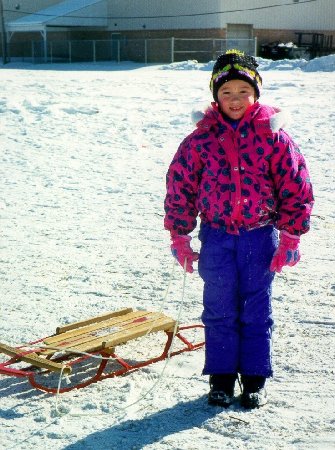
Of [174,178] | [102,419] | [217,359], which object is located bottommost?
[102,419]

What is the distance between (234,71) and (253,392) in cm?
151

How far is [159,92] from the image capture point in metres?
16.4

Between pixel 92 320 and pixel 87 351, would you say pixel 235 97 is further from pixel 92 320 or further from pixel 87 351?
pixel 92 320

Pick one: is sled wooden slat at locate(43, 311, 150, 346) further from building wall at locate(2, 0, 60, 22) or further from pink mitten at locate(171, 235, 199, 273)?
building wall at locate(2, 0, 60, 22)

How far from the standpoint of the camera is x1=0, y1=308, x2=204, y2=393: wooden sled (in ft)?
12.0

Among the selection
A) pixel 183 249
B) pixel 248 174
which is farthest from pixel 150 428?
pixel 248 174

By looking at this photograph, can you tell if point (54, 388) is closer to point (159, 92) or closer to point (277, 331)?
point (277, 331)

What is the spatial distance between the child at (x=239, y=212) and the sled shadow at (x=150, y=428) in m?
0.11

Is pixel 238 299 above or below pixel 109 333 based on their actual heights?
above

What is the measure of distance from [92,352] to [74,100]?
425 inches

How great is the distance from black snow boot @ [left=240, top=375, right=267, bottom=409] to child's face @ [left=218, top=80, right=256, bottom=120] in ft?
4.06

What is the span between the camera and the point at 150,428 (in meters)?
3.25

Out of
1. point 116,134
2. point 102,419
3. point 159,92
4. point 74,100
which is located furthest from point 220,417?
point 159,92

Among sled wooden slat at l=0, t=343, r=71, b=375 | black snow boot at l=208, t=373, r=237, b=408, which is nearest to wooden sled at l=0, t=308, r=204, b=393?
sled wooden slat at l=0, t=343, r=71, b=375
